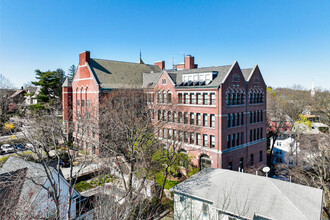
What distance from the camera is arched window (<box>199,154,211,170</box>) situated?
1244 inches

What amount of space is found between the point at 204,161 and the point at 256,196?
15070 mm

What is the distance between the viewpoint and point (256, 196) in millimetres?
17141

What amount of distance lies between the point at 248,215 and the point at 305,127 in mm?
43259

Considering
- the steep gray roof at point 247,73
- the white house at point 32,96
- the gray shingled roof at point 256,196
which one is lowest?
the gray shingled roof at point 256,196

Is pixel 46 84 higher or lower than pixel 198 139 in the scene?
higher

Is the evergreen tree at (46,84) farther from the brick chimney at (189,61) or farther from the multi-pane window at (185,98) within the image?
the multi-pane window at (185,98)

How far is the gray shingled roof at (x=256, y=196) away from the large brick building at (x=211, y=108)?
32.6ft

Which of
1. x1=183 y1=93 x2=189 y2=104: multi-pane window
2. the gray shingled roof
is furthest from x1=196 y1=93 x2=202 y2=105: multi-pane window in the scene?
the gray shingled roof

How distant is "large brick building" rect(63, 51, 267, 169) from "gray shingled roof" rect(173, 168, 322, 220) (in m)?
9.94

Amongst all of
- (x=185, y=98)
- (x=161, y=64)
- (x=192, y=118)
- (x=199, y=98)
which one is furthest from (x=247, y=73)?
(x=161, y=64)

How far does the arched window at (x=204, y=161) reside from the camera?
104ft

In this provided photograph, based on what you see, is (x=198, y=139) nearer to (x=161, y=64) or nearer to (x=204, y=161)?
(x=204, y=161)

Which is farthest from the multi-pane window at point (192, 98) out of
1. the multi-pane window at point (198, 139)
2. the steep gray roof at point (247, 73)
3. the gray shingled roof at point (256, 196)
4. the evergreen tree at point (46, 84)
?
the evergreen tree at point (46, 84)

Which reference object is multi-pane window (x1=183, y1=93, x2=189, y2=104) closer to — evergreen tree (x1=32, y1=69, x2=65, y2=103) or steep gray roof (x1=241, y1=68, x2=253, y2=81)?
steep gray roof (x1=241, y1=68, x2=253, y2=81)
